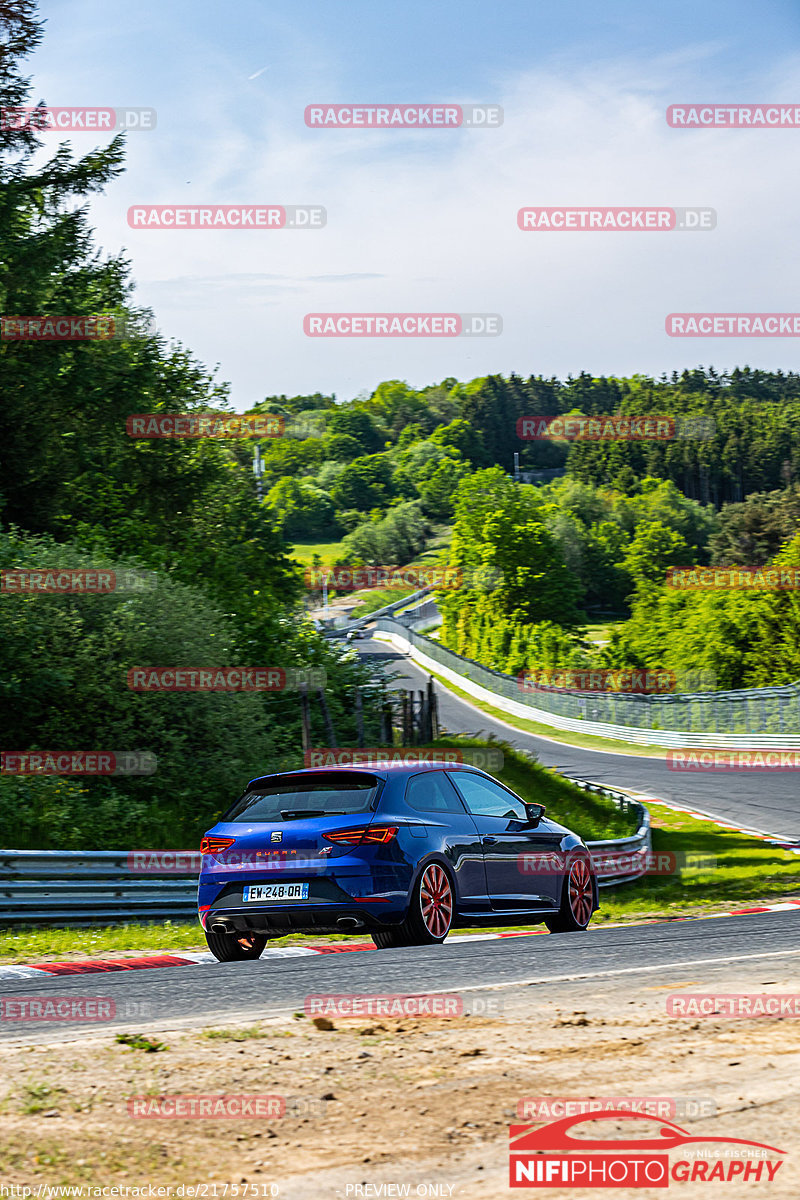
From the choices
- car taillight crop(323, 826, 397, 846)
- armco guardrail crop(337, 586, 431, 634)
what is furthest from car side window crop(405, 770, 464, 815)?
armco guardrail crop(337, 586, 431, 634)

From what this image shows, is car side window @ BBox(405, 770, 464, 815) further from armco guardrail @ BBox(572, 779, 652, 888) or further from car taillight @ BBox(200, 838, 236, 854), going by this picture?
armco guardrail @ BBox(572, 779, 652, 888)

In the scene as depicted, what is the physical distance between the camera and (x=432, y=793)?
9.83 metres

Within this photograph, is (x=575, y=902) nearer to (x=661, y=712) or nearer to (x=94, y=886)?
(x=94, y=886)

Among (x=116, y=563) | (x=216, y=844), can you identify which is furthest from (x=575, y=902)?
(x=116, y=563)

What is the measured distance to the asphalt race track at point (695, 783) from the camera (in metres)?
27.8

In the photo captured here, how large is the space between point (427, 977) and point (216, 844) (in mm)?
2485

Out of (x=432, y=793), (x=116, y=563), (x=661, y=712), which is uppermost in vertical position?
(x=116, y=563)

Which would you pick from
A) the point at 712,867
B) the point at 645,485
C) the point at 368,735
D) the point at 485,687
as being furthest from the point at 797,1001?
the point at 645,485

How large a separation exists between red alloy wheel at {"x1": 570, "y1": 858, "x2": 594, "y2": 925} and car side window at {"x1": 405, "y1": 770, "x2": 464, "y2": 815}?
1631mm

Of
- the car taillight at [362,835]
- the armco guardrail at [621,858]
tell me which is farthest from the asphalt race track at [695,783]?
the car taillight at [362,835]

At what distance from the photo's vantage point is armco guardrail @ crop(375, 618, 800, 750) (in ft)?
142

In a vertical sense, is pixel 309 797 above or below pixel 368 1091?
above

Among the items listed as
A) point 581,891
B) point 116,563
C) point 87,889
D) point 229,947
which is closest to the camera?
point 229,947

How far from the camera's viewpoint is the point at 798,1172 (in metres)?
3.76
